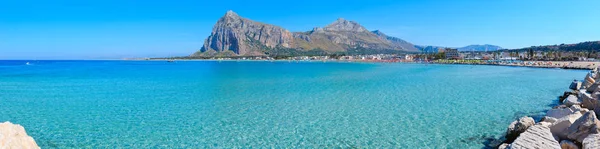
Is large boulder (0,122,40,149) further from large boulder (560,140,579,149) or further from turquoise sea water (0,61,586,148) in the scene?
large boulder (560,140,579,149)

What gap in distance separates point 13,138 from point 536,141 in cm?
1318

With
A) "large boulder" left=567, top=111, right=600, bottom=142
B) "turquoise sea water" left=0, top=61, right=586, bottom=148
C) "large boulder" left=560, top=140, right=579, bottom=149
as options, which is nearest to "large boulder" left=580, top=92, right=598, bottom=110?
"turquoise sea water" left=0, top=61, right=586, bottom=148

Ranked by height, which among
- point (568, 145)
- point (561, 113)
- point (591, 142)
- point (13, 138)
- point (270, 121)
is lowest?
point (270, 121)

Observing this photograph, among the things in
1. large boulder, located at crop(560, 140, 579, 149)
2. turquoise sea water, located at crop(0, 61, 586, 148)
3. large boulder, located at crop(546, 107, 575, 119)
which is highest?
large boulder, located at crop(546, 107, 575, 119)

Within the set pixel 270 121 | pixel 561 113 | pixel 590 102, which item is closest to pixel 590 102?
pixel 590 102

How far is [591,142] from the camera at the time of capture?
8336 millimetres

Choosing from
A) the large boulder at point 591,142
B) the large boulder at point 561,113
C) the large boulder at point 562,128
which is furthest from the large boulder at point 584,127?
the large boulder at point 561,113

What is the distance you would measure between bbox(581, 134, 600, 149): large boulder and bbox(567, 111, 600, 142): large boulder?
1.56ft

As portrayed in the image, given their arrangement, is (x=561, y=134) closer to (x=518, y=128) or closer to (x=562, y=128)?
(x=562, y=128)

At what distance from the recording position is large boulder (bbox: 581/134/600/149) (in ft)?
26.5

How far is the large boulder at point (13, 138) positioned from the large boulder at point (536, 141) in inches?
478

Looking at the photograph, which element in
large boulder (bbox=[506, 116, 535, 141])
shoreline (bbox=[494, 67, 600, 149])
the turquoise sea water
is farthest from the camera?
the turquoise sea water

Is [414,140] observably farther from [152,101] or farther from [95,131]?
[152,101]

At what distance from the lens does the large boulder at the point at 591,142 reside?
809 cm
